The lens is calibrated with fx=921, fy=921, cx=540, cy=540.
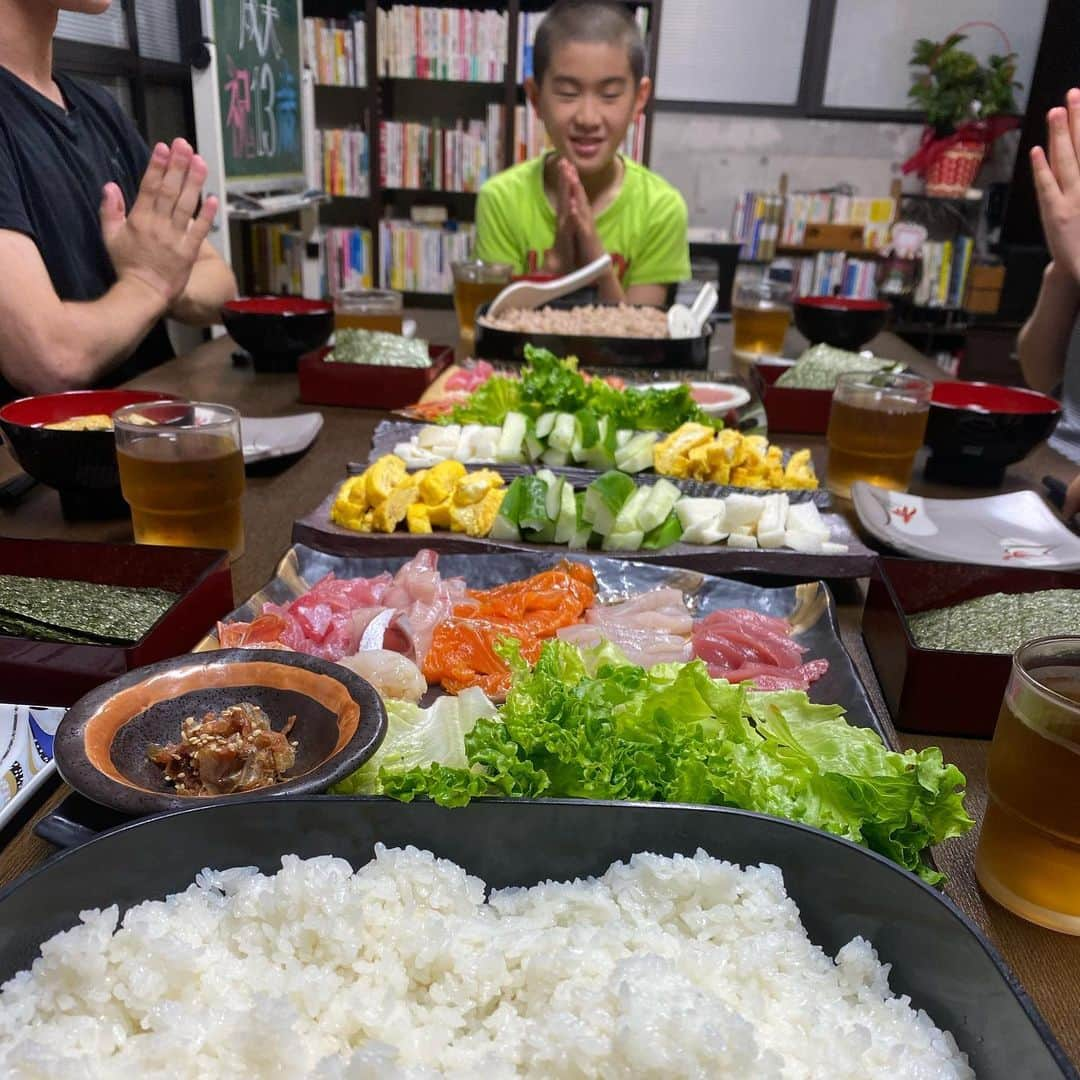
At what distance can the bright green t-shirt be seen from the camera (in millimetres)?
4215

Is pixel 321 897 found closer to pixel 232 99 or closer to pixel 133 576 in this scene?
pixel 133 576

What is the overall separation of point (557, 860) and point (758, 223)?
626 centimetres

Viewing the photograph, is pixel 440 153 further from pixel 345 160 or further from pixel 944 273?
pixel 944 273

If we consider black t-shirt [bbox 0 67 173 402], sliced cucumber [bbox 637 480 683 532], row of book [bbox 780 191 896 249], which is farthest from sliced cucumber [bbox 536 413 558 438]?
row of book [bbox 780 191 896 249]

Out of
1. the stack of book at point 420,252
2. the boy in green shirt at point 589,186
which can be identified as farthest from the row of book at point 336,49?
the boy in green shirt at point 589,186

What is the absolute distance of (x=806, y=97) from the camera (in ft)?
20.7

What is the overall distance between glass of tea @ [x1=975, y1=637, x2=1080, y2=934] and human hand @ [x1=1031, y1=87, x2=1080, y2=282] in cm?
195

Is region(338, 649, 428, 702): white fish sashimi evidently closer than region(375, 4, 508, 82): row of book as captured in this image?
Yes

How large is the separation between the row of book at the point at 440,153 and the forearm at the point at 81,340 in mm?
4064

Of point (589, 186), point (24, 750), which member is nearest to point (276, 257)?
point (589, 186)

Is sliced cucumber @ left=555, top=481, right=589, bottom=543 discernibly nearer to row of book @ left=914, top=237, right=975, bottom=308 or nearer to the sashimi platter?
the sashimi platter

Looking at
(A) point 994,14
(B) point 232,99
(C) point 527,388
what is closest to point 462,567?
(C) point 527,388

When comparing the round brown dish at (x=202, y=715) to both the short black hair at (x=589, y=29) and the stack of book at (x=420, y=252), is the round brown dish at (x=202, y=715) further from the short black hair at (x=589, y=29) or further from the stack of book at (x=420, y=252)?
the stack of book at (x=420, y=252)

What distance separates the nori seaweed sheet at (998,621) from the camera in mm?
1193
